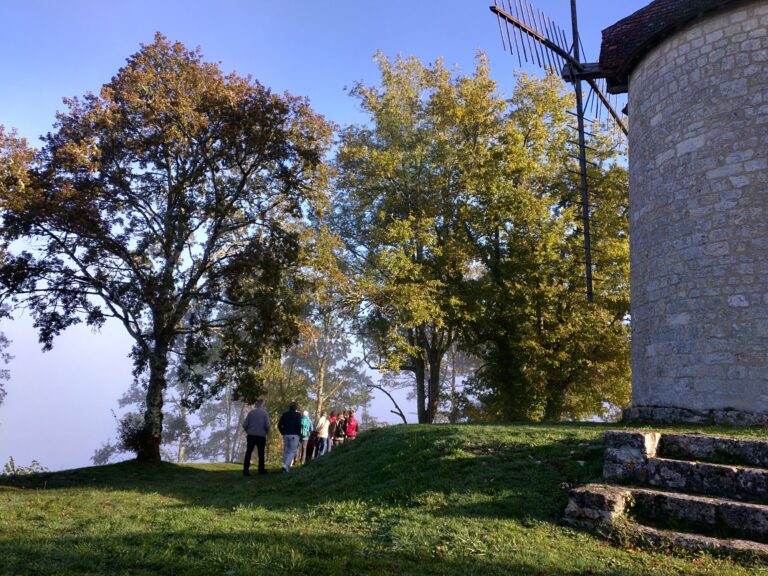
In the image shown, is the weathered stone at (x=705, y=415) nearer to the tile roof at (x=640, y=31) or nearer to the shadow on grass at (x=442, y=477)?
the shadow on grass at (x=442, y=477)

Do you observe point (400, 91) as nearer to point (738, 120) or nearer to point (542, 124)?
point (542, 124)

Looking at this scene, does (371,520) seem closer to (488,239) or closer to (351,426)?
(351,426)

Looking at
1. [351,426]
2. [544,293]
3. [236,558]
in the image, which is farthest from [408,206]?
[236,558]

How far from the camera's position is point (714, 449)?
7449mm

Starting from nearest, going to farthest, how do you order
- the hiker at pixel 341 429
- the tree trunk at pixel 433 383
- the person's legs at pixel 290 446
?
the person's legs at pixel 290 446 < the hiker at pixel 341 429 < the tree trunk at pixel 433 383

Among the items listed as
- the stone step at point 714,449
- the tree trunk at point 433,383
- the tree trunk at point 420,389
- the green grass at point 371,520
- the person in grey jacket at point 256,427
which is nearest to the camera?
the green grass at point 371,520

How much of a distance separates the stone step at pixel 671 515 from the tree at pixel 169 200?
12.1 meters

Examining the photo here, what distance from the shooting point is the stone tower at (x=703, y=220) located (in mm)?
10070

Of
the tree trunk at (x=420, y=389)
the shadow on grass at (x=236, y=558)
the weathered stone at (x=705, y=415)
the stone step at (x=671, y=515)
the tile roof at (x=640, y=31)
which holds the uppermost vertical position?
the tile roof at (x=640, y=31)

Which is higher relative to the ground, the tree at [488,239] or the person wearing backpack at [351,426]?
the tree at [488,239]

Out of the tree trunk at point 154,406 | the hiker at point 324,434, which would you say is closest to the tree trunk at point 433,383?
the hiker at point 324,434

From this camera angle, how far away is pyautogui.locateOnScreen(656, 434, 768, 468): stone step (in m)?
7.15

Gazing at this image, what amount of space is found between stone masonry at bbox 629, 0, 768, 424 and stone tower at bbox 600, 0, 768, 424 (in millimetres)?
20

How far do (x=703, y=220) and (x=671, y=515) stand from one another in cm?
650
